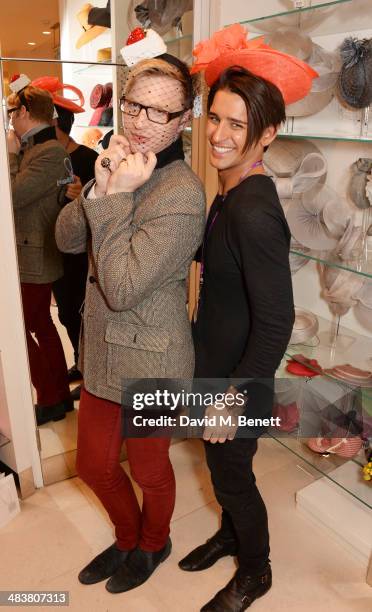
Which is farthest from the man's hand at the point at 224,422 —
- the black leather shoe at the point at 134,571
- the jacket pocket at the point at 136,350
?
the black leather shoe at the point at 134,571

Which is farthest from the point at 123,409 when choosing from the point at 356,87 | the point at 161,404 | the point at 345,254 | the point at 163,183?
the point at 356,87

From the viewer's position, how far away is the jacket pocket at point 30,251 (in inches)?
65.9

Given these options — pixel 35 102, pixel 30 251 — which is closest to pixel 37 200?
pixel 30 251

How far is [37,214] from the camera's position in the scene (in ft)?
5.49

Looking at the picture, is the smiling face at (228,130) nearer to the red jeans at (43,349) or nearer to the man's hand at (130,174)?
the man's hand at (130,174)

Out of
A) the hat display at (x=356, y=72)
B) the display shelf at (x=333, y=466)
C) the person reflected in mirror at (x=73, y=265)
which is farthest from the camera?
the display shelf at (x=333, y=466)

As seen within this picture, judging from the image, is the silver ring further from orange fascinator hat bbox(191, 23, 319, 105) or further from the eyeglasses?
orange fascinator hat bbox(191, 23, 319, 105)

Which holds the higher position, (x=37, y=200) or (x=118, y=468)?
(x=37, y=200)

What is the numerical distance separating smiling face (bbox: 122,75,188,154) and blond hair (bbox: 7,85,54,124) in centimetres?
55

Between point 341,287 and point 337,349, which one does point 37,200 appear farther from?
point 337,349

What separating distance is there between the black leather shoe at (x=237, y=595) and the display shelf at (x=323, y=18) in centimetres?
167

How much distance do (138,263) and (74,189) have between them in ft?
2.54

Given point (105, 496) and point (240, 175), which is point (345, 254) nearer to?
point (240, 175)

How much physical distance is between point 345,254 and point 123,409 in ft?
2.81
